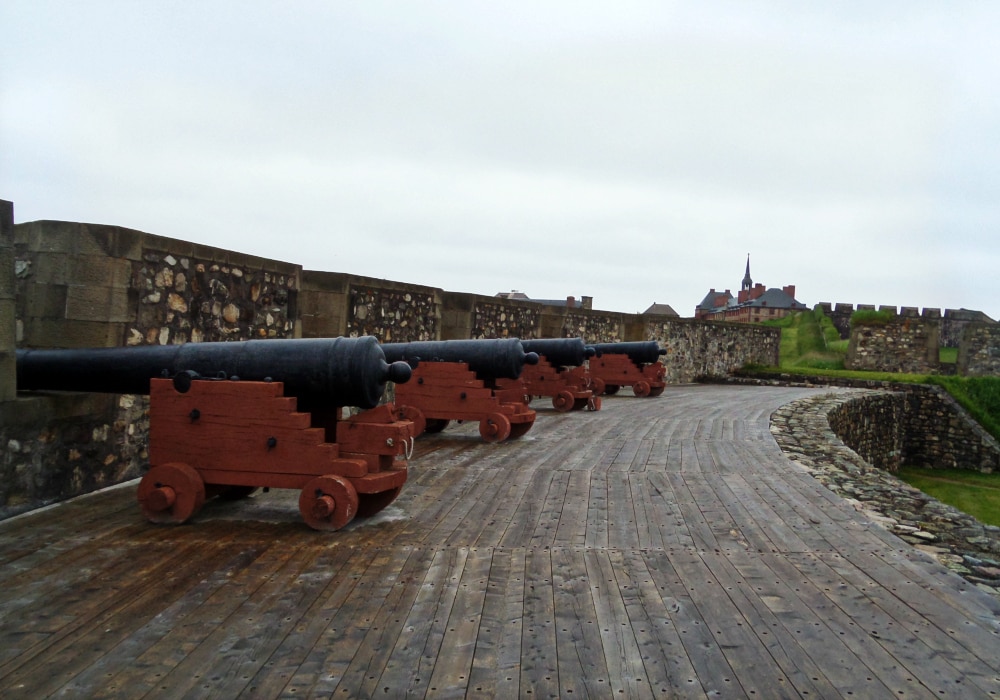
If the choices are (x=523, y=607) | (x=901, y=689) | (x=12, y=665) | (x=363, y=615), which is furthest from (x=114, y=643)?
(x=901, y=689)

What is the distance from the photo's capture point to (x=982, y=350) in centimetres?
2347

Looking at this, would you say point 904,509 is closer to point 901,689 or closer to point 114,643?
point 901,689

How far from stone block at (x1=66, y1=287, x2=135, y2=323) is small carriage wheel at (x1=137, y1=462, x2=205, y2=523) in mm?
1159

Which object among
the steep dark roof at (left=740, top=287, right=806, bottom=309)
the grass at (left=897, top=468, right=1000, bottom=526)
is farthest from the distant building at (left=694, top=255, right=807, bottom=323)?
the grass at (left=897, top=468, right=1000, bottom=526)

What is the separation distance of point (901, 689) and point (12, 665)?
7.25 feet

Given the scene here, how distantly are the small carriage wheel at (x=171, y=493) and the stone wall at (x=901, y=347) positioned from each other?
944 inches

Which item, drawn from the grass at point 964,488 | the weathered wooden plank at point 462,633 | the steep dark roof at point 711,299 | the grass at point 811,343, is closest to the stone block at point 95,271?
the weathered wooden plank at point 462,633

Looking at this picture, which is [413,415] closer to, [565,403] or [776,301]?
[565,403]

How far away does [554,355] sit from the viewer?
9359mm

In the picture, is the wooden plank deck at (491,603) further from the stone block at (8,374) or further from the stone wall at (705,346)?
the stone wall at (705,346)

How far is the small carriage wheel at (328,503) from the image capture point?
3.35 meters

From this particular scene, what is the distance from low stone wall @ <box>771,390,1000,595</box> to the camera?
10.5 feet

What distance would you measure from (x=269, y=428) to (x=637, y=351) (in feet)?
31.3

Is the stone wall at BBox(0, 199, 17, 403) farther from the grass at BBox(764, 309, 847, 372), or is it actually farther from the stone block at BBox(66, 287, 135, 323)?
the grass at BBox(764, 309, 847, 372)
